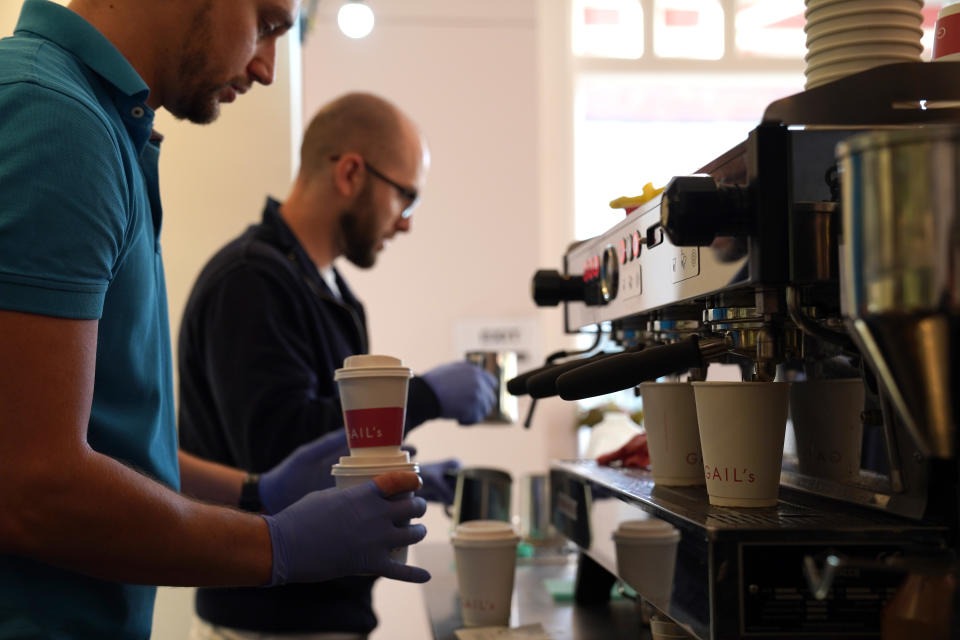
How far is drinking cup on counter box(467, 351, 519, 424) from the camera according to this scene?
183cm

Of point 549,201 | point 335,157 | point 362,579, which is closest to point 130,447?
point 362,579

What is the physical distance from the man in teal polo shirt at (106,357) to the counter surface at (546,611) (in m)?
0.29

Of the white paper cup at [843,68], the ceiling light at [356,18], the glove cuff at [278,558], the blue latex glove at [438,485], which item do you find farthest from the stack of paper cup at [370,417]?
the ceiling light at [356,18]

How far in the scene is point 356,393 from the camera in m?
0.95

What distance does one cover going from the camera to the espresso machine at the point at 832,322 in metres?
0.43

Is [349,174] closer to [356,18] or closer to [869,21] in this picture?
→ [356,18]

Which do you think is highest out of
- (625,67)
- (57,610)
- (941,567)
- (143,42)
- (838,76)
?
(625,67)

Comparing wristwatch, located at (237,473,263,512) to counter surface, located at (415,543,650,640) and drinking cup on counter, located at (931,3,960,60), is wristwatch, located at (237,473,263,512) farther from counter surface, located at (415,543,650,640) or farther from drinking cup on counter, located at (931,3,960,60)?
drinking cup on counter, located at (931,3,960,60)

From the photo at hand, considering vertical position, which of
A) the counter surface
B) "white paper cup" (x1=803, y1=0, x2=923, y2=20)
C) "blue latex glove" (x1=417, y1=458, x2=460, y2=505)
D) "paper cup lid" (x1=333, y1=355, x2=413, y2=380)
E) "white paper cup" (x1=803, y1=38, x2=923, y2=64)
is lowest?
the counter surface

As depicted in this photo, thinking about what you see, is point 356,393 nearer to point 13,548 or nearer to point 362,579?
point 13,548

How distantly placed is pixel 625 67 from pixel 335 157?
1.65 m

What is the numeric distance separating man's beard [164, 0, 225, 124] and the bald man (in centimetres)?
54

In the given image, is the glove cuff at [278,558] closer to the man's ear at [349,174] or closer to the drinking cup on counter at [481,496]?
the drinking cup on counter at [481,496]

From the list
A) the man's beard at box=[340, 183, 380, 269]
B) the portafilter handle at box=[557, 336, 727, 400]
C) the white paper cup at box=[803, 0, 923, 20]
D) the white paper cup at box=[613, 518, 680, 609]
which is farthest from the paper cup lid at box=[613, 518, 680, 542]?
the man's beard at box=[340, 183, 380, 269]
